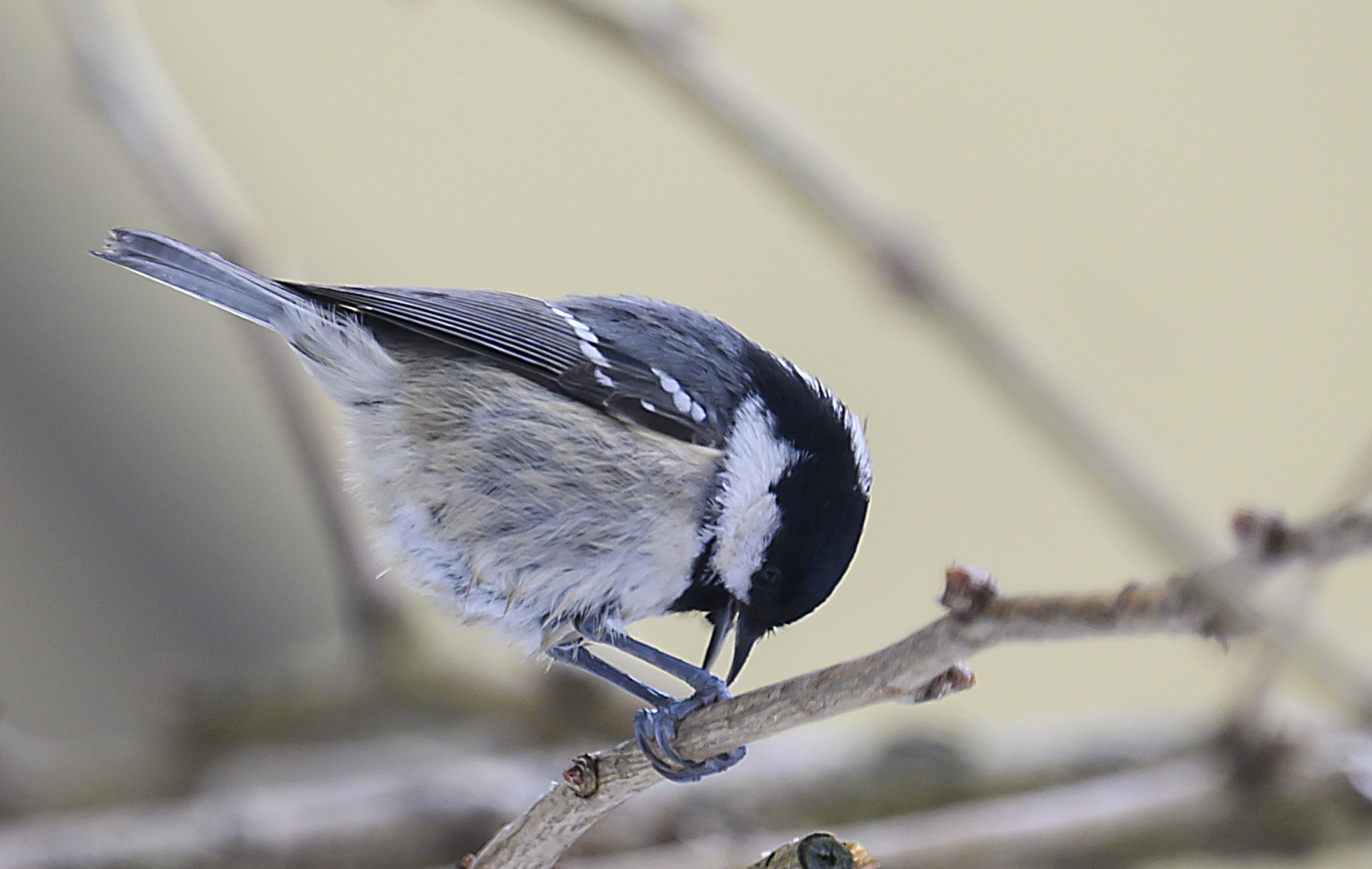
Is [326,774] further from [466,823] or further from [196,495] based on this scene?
[196,495]

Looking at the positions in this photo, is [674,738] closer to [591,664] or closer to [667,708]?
[667,708]

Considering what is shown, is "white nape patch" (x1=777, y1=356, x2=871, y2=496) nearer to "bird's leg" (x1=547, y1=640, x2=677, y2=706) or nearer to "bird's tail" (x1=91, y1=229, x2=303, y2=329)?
"bird's leg" (x1=547, y1=640, x2=677, y2=706)

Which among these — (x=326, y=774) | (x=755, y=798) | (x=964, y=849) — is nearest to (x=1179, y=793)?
(x=964, y=849)

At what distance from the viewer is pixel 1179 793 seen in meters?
1.83

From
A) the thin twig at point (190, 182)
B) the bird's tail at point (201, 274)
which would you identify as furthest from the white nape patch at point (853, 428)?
the thin twig at point (190, 182)

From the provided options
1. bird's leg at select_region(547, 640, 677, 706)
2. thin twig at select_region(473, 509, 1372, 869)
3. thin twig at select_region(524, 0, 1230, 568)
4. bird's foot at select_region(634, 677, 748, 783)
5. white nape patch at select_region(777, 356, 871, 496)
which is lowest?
thin twig at select_region(473, 509, 1372, 869)

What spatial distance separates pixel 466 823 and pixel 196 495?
5.97 ft

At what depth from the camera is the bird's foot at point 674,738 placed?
0.98 m

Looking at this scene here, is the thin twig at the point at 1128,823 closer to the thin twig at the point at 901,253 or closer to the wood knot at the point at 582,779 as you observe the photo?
the thin twig at the point at 901,253

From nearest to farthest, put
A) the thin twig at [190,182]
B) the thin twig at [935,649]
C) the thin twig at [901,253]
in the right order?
the thin twig at [935,649], the thin twig at [901,253], the thin twig at [190,182]

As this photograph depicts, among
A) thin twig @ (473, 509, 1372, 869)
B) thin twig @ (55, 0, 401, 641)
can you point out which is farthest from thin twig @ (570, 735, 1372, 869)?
thin twig @ (55, 0, 401, 641)

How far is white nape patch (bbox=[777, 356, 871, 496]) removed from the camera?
1218 mm

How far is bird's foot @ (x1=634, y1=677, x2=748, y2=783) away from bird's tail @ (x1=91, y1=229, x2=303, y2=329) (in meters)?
0.66

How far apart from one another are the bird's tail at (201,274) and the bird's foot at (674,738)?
66 cm
